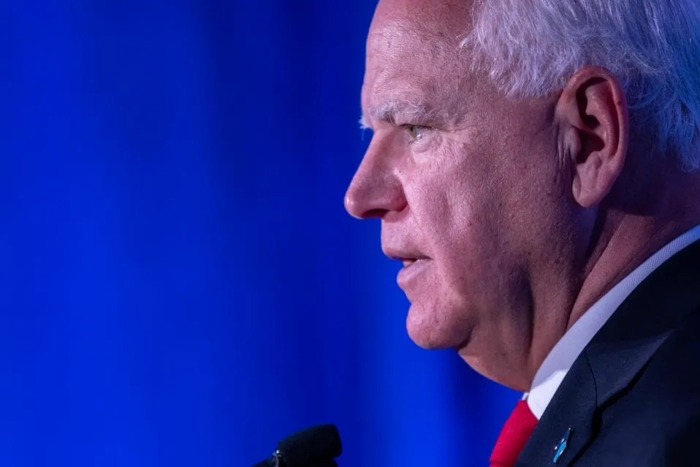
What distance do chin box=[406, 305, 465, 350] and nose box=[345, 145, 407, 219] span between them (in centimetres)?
16

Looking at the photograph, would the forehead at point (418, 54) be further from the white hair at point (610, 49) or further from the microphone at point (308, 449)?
the microphone at point (308, 449)

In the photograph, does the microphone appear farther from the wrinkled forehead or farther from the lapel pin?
the wrinkled forehead

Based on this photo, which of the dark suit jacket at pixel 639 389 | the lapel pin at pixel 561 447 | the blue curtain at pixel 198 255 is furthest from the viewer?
the blue curtain at pixel 198 255

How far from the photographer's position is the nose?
1.24 meters

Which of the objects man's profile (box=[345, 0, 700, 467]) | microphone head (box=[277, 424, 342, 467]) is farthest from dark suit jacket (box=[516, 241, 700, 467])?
microphone head (box=[277, 424, 342, 467])

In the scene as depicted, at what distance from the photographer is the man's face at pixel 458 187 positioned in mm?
1153

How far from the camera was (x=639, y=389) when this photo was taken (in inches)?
39.8

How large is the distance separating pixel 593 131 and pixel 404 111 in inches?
10.3

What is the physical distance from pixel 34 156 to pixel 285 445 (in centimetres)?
100

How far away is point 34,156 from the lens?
179 cm

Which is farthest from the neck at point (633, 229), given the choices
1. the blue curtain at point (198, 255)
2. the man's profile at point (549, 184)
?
the blue curtain at point (198, 255)

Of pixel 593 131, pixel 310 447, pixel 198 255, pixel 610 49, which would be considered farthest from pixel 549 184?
pixel 198 255

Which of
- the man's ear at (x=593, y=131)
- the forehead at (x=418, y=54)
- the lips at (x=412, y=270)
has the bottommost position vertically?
the lips at (x=412, y=270)

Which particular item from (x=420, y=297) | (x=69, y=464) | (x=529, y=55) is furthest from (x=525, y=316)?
(x=69, y=464)
